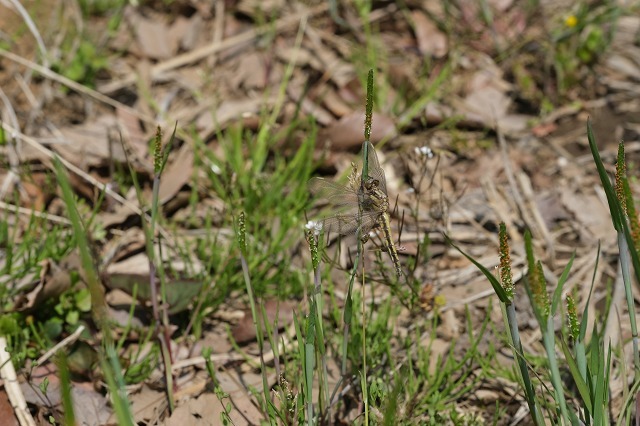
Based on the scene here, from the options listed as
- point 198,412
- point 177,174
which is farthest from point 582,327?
point 177,174

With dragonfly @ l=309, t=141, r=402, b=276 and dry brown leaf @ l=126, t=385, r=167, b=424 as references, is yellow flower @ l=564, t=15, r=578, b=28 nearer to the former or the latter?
dragonfly @ l=309, t=141, r=402, b=276

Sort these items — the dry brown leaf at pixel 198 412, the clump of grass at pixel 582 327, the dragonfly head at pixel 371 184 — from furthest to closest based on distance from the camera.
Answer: the dry brown leaf at pixel 198 412, the dragonfly head at pixel 371 184, the clump of grass at pixel 582 327

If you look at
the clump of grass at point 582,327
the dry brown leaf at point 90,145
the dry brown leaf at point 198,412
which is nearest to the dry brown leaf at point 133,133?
the dry brown leaf at point 90,145

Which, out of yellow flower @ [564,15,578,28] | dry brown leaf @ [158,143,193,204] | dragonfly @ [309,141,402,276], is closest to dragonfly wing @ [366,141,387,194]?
dragonfly @ [309,141,402,276]

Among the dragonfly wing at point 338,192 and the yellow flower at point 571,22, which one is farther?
the yellow flower at point 571,22

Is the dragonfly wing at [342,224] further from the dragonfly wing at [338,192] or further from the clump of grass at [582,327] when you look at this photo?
the clump of grass at [582,327]

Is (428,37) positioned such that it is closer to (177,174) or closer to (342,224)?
(177,174)
